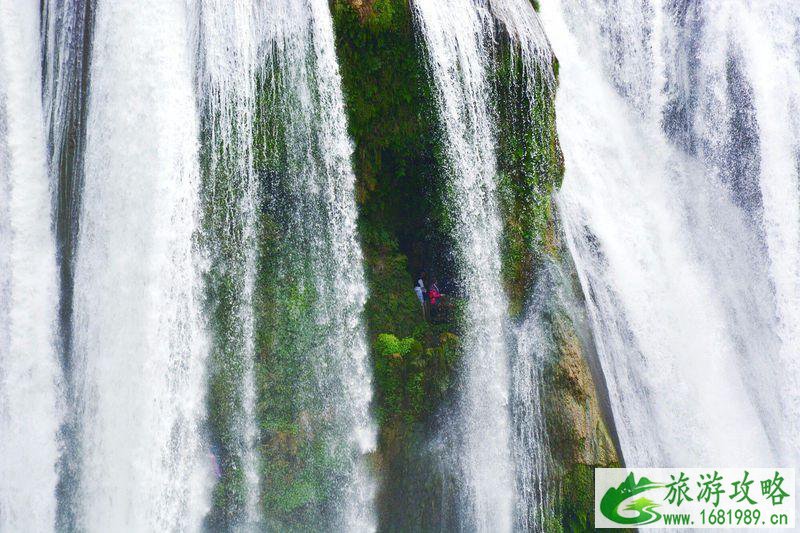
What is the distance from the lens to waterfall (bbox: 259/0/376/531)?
7.54 metres

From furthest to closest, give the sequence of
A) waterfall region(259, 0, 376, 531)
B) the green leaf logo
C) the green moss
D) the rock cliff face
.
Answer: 1. the green moss
2. the rock cliff face
3. the green leaf logo
4. waterfall region(259, 0, 376, 531)

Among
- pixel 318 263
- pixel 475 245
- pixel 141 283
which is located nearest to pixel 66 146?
pixel 141 283

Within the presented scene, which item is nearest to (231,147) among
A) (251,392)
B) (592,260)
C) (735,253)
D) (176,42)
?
(176,42)

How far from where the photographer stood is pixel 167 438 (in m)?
6.80

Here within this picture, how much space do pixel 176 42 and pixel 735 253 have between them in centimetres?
924

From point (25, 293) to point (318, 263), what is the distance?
3.63 m

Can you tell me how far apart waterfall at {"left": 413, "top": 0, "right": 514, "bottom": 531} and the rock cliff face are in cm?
19

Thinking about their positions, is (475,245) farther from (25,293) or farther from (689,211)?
(25,293)

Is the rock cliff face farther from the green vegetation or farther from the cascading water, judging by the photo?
the cascading water

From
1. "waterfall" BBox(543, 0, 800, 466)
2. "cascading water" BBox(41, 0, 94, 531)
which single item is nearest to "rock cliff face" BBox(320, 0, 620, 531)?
"waterfall" BBox(543, 0, 800, 466)

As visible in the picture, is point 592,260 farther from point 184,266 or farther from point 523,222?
point 184,266

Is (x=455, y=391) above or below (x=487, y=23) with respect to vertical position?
below

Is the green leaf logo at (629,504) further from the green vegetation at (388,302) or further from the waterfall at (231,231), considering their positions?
the waterfall at (231,231)

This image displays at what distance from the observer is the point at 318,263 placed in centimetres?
786
